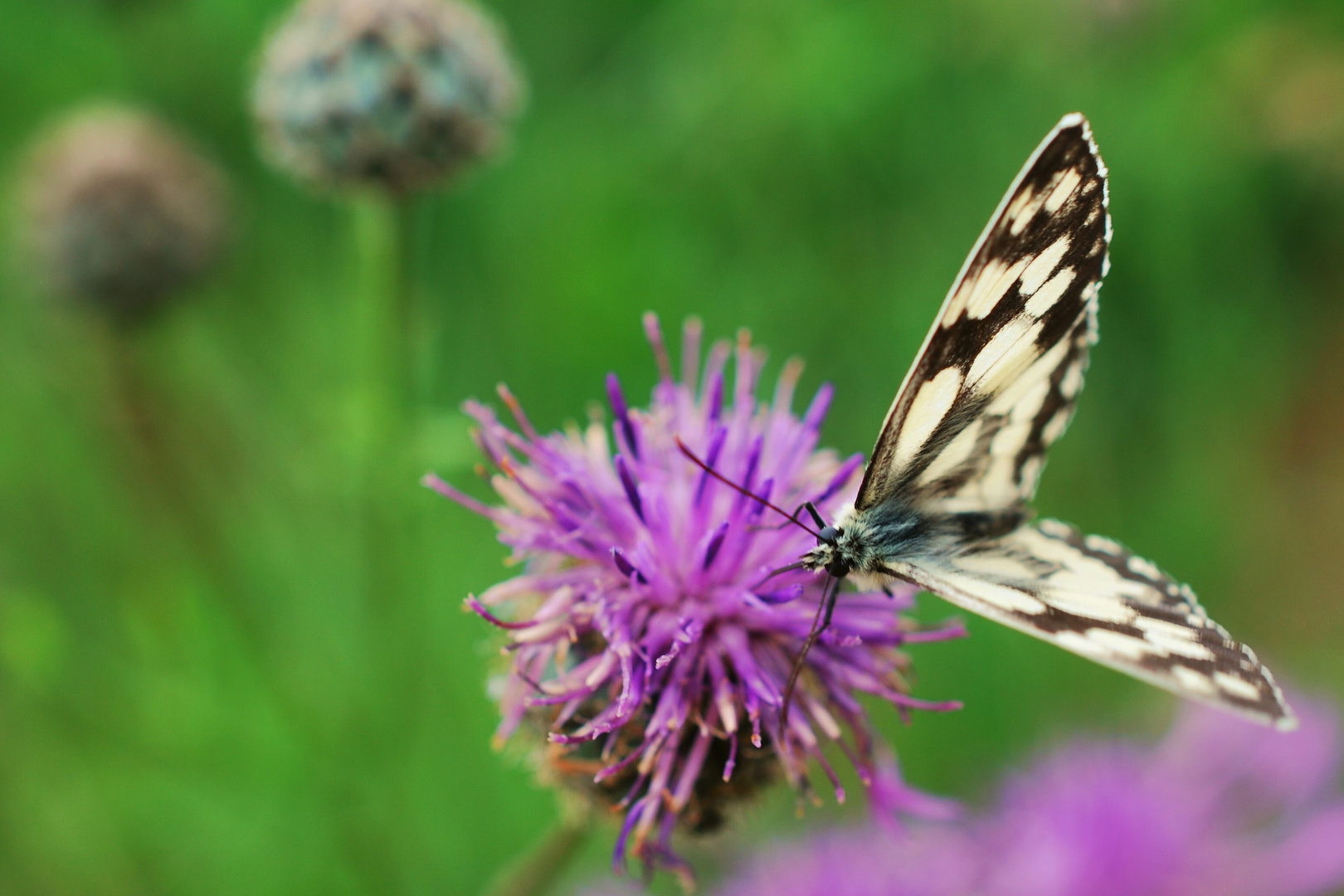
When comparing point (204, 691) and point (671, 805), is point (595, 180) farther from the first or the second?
point (671, 805)

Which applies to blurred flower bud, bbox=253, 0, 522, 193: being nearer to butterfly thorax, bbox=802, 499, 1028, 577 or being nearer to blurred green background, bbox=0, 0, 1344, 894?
blurred green background, bbox=0, 0, 1344, 894

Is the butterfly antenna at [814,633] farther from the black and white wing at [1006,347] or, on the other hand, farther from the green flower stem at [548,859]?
the green flower stem at [548,859]

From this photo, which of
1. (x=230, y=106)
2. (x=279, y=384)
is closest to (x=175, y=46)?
(x=230, y=106)

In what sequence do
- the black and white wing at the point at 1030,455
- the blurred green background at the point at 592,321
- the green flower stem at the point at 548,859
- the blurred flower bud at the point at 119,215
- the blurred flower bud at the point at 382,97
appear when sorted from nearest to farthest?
the black and white wing at the point at 1030,455 → the green flower stem at the point at 548,859 → the blurred flower bud at the point at 382,97 → the blurred flower bud at the point at 119,215 → the blurred green background at the point at 592,321

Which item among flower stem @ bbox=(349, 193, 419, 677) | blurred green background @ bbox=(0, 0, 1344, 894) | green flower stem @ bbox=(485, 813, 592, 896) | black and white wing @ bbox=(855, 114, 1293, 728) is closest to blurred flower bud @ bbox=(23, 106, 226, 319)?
blurred green background @ bbox=(0, 0, 1344, 894)

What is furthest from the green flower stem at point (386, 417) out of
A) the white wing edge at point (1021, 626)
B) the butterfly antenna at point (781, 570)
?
the white wing edge at point (1021, 626)

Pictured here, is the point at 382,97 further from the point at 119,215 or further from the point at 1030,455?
the point at 1030,455
